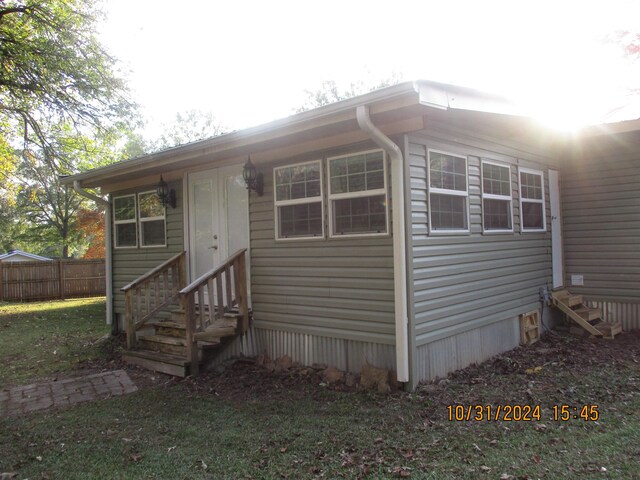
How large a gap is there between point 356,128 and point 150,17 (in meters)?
10.3

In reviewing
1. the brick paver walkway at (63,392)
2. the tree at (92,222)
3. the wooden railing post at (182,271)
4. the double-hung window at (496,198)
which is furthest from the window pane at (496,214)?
the tree at (92,222)

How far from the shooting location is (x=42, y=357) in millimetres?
6801

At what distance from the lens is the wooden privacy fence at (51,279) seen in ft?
48.7

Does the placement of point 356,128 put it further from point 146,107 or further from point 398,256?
point 146,107

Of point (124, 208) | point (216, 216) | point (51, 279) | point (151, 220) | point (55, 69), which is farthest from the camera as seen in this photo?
point (51, 279)

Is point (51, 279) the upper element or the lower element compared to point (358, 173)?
lower

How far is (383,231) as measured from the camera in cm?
474

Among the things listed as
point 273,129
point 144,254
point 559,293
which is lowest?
point 559,293

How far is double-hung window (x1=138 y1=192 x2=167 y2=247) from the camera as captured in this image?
7.46 m

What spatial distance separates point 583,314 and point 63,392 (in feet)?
22.8

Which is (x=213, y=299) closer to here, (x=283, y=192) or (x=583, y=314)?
(x=283, y=192)

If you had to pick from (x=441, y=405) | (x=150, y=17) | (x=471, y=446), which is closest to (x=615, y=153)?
(x=441, y=405)

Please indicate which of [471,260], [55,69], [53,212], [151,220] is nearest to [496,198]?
[471,260]

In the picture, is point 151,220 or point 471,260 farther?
point 151,220
